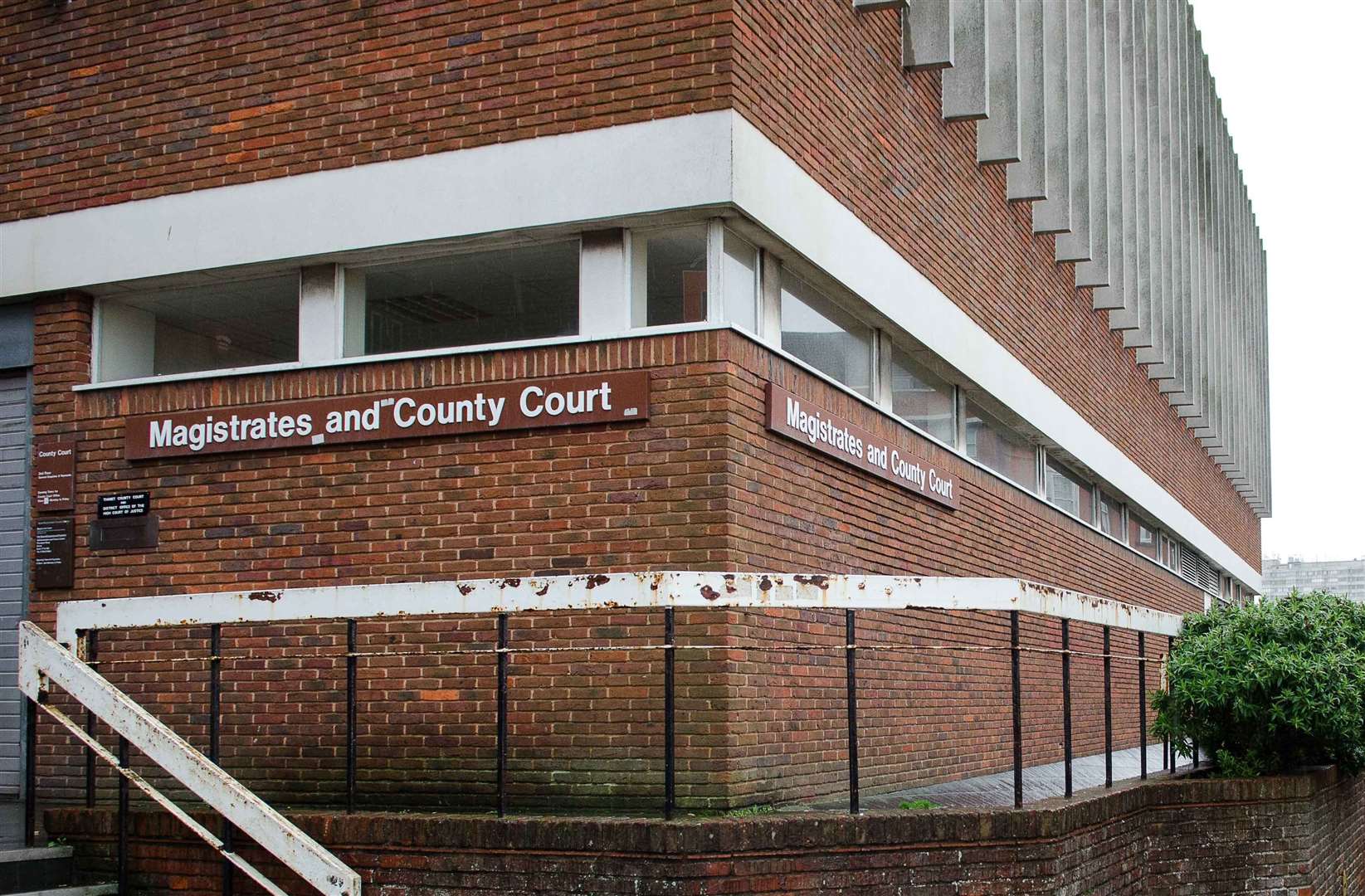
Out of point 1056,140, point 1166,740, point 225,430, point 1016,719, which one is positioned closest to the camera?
point 1016,719

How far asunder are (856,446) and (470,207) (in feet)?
10.4

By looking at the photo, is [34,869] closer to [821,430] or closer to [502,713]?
[502,713]

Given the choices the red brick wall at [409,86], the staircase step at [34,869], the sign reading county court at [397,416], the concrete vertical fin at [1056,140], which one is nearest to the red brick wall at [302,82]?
the red brick wall at [409,86]

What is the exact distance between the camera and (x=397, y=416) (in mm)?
9922

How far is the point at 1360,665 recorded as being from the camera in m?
Answer: 11.1

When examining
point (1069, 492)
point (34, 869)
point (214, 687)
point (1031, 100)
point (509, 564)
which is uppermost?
point (1031, 100)

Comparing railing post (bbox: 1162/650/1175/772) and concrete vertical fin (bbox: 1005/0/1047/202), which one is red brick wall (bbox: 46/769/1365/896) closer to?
railing post (bbox: 1162/650/1175/772)

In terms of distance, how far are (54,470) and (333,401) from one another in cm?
226

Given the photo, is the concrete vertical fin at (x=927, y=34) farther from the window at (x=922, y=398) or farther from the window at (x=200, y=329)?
the window at (x=200, y=329)

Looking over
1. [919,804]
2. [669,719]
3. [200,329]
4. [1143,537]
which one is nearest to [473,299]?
[200,329]

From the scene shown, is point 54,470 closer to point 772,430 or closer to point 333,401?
point 333,401

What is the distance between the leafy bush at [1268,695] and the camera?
426 inches

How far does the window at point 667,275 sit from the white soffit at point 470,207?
32 cm

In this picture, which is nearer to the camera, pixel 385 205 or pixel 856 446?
pixel 385 205
